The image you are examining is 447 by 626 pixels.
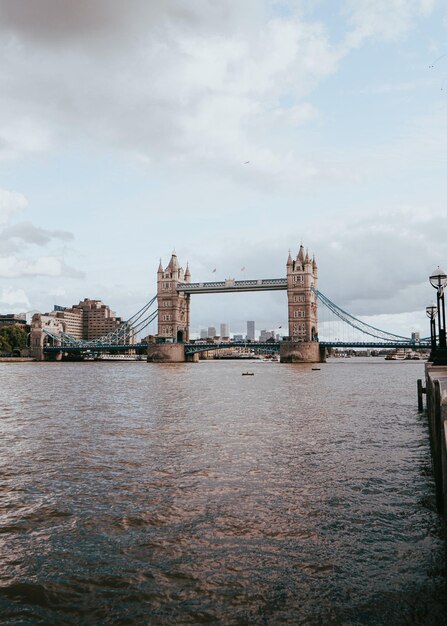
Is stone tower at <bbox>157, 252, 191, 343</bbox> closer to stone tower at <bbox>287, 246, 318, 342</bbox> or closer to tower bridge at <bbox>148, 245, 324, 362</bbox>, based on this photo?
tower bridge at <bbox>148, 245, 324, 362</bbox>

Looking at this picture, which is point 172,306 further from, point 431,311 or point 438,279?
point 438,279

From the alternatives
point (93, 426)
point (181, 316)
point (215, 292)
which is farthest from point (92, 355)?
point (93, 426)

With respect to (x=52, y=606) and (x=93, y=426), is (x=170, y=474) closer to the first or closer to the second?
(x=52, y=606)

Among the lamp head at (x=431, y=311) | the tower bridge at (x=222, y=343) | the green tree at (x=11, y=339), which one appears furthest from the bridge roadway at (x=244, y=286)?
the lamp head at (x=431, y=311)

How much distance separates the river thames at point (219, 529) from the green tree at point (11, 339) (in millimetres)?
124445

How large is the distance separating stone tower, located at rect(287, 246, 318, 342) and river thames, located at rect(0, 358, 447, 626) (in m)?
111

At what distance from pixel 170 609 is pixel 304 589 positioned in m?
1.69

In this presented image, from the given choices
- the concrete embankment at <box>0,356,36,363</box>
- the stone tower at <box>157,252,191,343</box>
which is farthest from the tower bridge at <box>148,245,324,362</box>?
the concrete embankment at <box>0,356,36,363</box>

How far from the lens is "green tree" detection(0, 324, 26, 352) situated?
435 ft

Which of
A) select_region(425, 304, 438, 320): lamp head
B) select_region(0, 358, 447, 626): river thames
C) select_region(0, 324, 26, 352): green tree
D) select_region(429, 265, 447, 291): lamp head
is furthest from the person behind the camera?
select_region(0, 324, 26, 352): green tree

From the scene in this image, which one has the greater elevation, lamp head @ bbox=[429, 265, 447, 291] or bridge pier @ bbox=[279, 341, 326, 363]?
lamp head @ bbox=[429, 265, 447, 291]

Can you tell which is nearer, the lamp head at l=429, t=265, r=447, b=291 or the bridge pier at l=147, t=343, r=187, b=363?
the lamp head at l=429, t=265, r=447, b=291

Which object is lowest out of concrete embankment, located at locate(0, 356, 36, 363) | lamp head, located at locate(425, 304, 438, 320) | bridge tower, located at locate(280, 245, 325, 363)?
concrete embankment, located at locate(0, 356, 36, 363)

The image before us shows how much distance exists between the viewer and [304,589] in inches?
258
